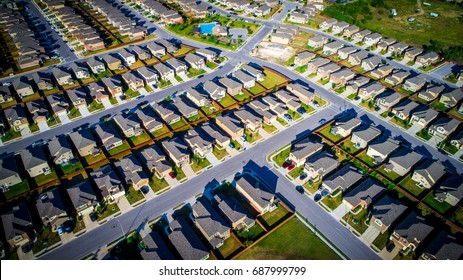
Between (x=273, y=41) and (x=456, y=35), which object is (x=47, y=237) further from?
(x=456, y=35)

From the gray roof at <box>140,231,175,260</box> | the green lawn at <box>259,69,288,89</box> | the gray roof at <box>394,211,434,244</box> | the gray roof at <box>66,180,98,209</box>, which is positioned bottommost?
the gray roof at <box>394,211,434,244</box>

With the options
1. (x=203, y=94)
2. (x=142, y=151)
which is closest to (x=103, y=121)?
(x=142, y=151)

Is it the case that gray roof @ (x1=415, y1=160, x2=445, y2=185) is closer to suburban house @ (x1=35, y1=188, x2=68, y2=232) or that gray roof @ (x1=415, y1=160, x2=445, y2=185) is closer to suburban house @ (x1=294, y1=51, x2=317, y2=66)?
suburban house @ (x1=294, y1=51, x2=317, y2=66)

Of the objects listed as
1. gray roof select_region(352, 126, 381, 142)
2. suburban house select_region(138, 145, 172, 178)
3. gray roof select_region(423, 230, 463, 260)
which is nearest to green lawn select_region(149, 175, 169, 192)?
suburban house select_region(138, 145, 172, 178)

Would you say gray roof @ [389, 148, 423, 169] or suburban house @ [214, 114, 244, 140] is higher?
suburban house @ [214, 114, 244, 140]

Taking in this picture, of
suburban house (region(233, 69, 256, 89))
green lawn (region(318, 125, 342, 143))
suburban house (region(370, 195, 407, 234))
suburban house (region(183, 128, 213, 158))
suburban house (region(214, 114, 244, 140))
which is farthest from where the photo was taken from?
suburban house (region(233, 69, 256, 89))

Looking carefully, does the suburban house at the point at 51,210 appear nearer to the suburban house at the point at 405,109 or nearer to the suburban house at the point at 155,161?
the suburban house at the point at 155,161

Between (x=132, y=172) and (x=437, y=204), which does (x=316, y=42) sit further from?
(x=132, y=172)

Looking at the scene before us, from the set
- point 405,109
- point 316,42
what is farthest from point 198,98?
point 405,109
